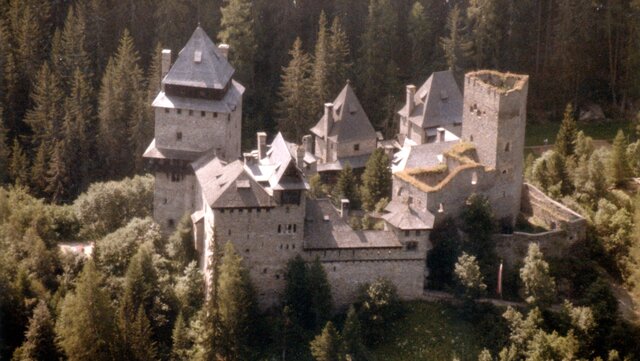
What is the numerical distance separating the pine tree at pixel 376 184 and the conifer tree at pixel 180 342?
14.6 meters

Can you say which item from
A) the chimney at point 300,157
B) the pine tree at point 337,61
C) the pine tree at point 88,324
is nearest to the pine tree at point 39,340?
the pine tree at point 88,324

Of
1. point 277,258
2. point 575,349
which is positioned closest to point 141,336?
point 277,258

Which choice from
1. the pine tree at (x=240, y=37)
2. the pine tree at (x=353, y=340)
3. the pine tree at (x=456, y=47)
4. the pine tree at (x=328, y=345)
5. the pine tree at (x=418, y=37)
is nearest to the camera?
the pine tree at (x=328, y=345)

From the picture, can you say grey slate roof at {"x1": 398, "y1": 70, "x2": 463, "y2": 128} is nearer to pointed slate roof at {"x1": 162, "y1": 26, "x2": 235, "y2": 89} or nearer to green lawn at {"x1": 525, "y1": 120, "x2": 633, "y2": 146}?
green lawn at {"x1": 525, "y1": 120, "x2": 633, "y2": 146}

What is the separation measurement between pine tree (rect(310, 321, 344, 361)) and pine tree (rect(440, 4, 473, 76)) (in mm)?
33044

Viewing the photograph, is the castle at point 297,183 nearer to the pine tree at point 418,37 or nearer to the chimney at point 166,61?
the chimney at point 166,61

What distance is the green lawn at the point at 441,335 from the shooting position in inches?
2758

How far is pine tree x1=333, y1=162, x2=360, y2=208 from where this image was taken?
79.4 m

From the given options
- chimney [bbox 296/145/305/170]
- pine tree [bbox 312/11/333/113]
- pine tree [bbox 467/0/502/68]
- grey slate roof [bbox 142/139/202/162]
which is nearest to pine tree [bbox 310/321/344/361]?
chimney [bbox 296/145/305/170]

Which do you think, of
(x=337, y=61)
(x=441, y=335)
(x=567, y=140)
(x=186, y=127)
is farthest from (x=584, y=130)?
(x=186, y=127)

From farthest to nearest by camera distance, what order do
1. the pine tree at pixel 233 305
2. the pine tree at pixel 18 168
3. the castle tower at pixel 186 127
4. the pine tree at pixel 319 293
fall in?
the pine tree at pixel 18 168, the castle tower at pixel 186 127, the pine tree at pixel 319 293, the pine tree at pixel 233 305

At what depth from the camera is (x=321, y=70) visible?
92500mm

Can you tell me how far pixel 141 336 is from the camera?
68375 mm

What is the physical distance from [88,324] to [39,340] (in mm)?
3152
